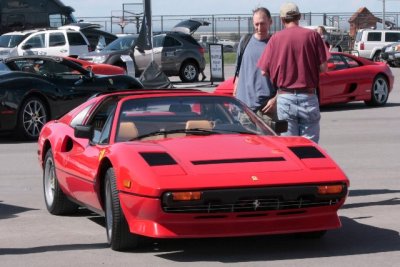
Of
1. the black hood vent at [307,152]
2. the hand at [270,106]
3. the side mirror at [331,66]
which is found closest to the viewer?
the black hood vent at [307,152]

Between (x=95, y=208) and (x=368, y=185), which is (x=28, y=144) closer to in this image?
(x=368, y=185)

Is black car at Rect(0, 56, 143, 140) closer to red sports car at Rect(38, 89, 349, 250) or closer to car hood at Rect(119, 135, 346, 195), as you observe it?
red sports car at Rect(38, 89, 349, 250)

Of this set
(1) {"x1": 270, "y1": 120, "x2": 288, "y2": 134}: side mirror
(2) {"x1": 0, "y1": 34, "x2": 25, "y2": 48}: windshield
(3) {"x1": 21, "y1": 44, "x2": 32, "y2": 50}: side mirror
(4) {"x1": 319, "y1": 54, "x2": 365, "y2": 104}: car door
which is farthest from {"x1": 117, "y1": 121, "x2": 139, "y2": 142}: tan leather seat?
(2) {"x1": 0, "y1": 34, "x2": 25, "y2": 48}: windshield

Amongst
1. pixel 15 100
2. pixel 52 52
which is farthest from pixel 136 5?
pixel 15 100

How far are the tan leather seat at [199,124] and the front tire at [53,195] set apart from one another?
158 cm

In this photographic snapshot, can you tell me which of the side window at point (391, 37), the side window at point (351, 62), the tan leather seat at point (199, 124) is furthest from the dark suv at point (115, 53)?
the tan leather seat at point (199, 124)

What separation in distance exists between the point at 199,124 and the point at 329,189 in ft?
4.62

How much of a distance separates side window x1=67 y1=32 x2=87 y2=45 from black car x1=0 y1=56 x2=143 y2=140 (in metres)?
19.0

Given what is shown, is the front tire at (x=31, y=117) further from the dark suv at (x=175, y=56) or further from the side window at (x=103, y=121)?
the dark suv at (x=175, y=56)

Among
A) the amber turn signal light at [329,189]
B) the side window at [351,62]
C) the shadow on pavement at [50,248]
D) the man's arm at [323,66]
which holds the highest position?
the man's arm at [323,66]

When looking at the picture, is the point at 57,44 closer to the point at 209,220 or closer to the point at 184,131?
the point at 184,131

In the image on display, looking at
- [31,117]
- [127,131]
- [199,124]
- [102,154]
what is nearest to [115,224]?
[102,154]

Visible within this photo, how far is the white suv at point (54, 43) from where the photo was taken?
1407 inches

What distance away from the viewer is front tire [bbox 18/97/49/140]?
15289mm
